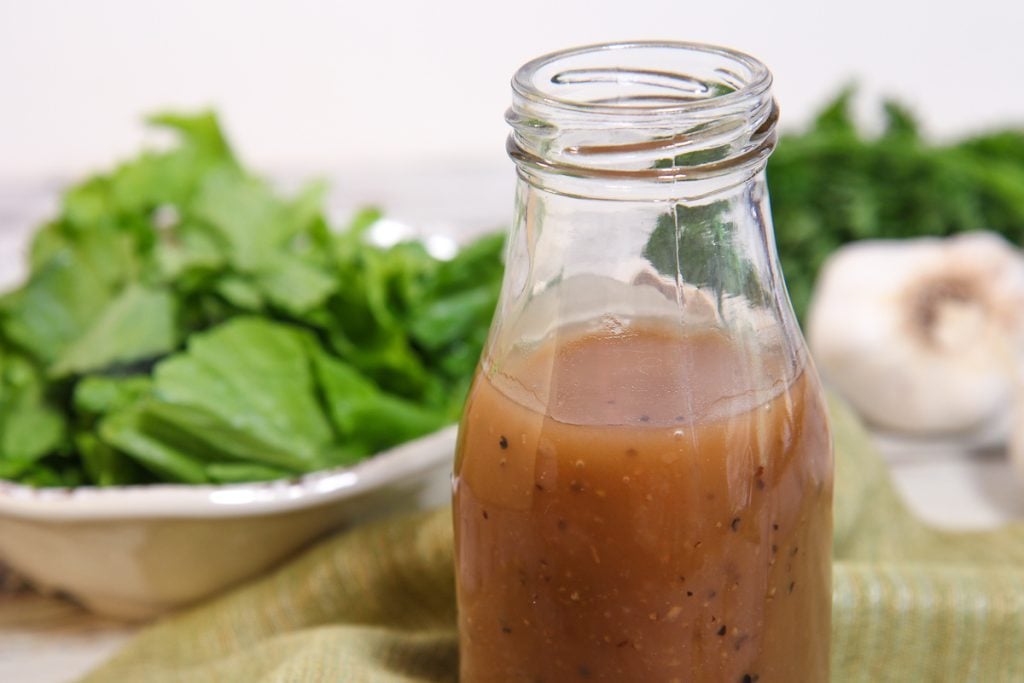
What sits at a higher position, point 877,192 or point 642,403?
point 642,403

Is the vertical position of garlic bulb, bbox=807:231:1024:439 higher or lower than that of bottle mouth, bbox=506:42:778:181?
lower

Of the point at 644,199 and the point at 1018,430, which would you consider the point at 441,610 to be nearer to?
the point at 644,199

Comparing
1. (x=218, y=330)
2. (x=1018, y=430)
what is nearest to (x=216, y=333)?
(x=218, y=330)

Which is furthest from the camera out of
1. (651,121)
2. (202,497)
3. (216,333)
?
(216,333)

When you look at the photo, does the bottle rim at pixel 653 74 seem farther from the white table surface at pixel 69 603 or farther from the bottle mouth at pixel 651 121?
the white table surface at pixel 69 603

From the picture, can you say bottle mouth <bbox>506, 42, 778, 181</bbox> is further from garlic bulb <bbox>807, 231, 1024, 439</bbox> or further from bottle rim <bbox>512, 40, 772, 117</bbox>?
garlic bulb <bbox>807, 231, 1024, 439</bbox>

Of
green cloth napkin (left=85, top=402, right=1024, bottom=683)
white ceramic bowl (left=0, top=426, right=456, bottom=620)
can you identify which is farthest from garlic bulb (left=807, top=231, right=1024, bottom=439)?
white ceramic bowl (left=0, top=426, right=456, bottom=620)

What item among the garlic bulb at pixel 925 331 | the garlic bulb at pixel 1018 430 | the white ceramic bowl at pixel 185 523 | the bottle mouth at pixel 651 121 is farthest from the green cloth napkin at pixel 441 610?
the bottle mouth at pixel 651 121
